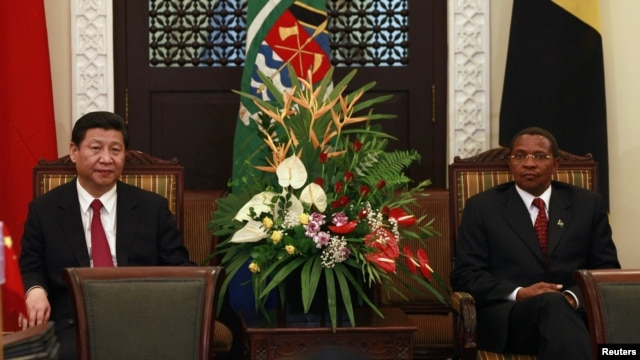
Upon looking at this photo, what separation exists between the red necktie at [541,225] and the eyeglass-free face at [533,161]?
63 millimetres

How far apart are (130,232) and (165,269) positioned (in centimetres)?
96

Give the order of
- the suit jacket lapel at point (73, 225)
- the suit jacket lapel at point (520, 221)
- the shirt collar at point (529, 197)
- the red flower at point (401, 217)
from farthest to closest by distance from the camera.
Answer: the shirt collar at point (529, 197)
the suit jacket lapel at point (520, 221)
the suit jacket lapel at point (73, 225)
the red flower at point (401, 217)

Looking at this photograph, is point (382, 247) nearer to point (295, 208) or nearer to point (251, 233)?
point (295, 208)

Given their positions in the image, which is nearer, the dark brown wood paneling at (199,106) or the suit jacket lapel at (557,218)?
the suit jacket lapel at (557,218)

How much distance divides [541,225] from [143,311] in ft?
6.32

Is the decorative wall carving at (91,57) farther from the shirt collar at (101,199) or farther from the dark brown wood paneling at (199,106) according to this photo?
the shirt collar at (101,199)

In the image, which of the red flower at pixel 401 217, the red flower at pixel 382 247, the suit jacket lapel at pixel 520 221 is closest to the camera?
the red flower at pixel 382 247

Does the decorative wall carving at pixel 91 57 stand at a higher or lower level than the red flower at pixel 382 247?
higher

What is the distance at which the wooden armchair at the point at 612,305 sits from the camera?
285 cm

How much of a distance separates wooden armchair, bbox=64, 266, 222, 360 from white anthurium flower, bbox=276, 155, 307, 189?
1.76 feet

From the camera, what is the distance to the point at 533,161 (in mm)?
4223

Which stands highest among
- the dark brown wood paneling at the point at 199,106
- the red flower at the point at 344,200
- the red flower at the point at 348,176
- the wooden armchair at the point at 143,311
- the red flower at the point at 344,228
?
the dark brown wood paneling at the point at 199,106

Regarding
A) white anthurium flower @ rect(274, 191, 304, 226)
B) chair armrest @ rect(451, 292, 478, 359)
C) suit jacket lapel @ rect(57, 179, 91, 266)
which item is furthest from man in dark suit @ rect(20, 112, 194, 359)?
chair armrest @ rect(451, 292, 478, 359)

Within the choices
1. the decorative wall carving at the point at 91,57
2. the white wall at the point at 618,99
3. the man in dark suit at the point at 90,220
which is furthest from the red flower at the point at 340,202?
the decorative wall carving at the point at 91,57
